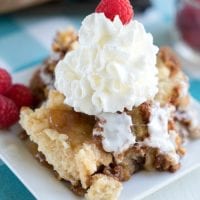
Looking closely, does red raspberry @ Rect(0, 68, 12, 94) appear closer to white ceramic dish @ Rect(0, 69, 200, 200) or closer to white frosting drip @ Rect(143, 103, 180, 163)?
white ceramic dish @ Rect(0, 69, 200, 200)

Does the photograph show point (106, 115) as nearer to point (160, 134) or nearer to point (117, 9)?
point (160, 134)

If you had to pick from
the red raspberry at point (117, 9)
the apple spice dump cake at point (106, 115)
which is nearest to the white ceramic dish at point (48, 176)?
the apple spice dump cake at point (106, 115)

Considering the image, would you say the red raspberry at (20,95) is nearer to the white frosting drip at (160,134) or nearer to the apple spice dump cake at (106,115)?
the apple spice dump cake at (106,115)

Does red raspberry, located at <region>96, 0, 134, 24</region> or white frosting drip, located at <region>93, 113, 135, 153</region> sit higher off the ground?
red raspberry, located at <region>96, 0, 134, 24</region>

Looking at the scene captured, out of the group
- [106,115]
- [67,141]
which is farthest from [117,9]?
[67,141]

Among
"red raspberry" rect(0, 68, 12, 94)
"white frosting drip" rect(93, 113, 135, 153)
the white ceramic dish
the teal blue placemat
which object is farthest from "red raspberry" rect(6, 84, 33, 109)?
"white frosting drip" rect(93, 113, 135, 153)
